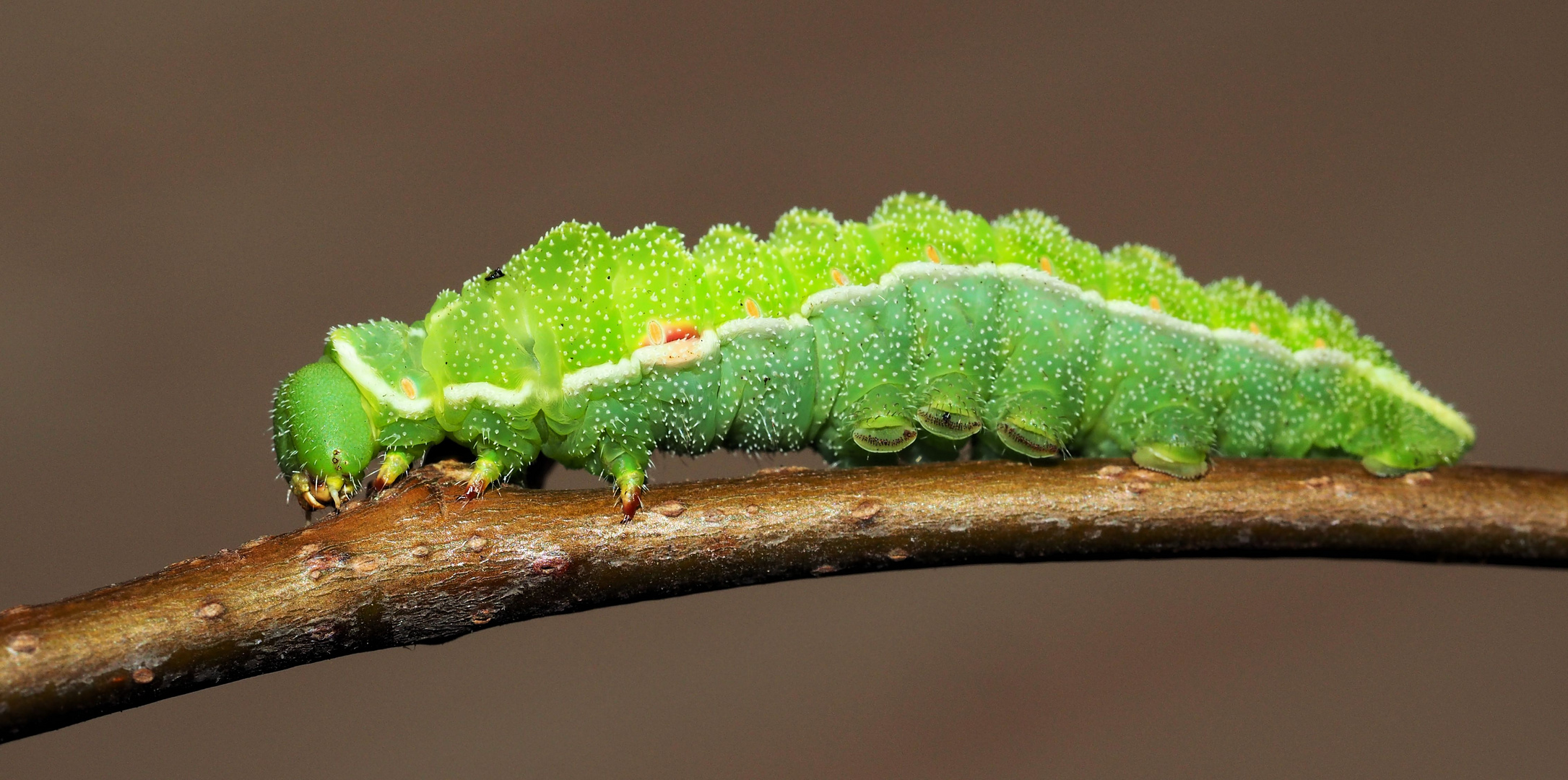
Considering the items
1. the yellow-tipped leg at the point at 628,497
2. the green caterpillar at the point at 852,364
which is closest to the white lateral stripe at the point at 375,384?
the green caterpillar at the point at 852,364

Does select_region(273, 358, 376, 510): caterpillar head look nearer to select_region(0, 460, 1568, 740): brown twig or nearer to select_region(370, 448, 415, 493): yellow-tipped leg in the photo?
select_region(370, 448, 415, 493): yellow-tipped leg

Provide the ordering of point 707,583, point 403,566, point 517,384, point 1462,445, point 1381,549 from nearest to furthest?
point 403,566
point 707,583
point 517,384
point 1381,549
point 1462,445

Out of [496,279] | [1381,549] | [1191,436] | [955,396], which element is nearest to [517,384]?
[496,279]

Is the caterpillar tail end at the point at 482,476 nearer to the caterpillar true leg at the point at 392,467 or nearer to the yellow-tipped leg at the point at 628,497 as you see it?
the caterpillar true leg at the point at 392,467

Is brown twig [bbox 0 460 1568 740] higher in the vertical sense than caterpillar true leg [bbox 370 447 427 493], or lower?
lower

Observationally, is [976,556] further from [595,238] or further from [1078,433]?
[595,238]

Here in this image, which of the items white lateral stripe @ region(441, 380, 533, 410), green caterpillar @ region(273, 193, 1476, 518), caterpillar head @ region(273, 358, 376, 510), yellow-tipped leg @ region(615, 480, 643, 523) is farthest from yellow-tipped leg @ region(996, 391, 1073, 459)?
caterpillar head @ region(273, 358, 376, 510)
